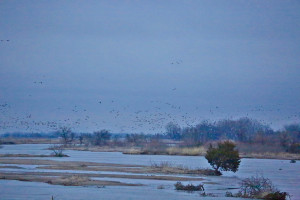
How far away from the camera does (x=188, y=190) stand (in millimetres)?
42656

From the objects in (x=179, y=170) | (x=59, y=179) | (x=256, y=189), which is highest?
(x=179, y=170)

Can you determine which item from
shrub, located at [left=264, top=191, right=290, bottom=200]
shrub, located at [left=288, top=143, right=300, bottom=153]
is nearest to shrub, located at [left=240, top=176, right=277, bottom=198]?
shrub, located at [left=264, top=191, right=290, bottom=200]

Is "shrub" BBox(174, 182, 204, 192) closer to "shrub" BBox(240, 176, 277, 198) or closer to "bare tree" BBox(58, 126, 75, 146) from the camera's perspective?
"shrub" BBox(240, 176, 277, 198)

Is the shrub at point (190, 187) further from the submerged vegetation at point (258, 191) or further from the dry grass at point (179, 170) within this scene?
the dry grass at point (179, 170)

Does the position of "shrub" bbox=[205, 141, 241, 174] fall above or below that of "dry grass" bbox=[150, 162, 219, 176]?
above

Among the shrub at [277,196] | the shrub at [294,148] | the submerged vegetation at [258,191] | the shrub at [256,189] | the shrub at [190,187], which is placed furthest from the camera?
the shrub at [294,148]

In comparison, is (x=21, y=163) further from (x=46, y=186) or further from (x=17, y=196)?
(x=17, y=196)

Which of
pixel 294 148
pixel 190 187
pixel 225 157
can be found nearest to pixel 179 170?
pixel 225 157

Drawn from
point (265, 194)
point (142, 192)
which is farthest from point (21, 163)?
point (265, 194)

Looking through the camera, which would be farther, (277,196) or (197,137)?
(197,137)

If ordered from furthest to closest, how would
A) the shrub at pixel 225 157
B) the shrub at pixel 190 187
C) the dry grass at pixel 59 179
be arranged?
the shrub at pixel 225 157, the dry grass at pixel 59 179, the shrub at pixel 190 187

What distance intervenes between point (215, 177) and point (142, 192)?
49.8 feet

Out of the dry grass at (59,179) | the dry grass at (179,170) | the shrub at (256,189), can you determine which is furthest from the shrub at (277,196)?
the dry grass at (179,170)

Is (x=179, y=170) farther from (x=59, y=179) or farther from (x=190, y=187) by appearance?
(x=190, y=187)
